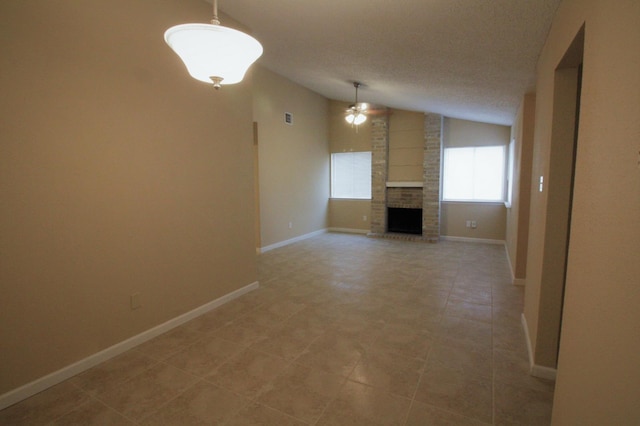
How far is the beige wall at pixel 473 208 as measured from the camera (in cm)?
621

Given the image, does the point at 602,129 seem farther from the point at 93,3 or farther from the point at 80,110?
the point at 93,3

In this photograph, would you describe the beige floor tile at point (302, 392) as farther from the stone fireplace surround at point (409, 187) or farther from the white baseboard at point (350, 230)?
the white baseboard at point (350, 230)

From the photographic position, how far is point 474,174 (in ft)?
21.2

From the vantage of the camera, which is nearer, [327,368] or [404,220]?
[327,368]

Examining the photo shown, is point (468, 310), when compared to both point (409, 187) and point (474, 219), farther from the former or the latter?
point (409, 187)

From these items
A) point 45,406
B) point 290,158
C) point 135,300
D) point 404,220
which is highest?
point 290,158

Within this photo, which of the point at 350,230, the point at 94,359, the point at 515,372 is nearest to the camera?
the point at 515,372

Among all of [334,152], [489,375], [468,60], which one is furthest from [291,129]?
[489,375]

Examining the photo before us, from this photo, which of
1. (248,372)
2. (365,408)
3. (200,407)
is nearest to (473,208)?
(365,408)

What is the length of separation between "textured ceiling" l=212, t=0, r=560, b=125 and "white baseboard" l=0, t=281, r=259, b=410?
298cm

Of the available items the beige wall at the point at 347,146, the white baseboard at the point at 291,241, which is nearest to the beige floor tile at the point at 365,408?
the white baseboard at the point at 291,241

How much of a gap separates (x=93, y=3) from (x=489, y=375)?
3.84 m

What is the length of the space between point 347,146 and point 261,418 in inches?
261

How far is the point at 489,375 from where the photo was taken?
2168 mm
